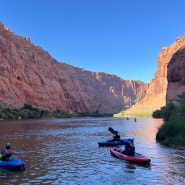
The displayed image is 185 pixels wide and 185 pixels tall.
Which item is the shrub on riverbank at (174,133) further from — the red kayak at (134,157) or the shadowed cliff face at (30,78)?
the shadowed cliff face at (30,78)

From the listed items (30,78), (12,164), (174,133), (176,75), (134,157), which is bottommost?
(12,164)

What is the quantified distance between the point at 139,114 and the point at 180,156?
106453 millimetres

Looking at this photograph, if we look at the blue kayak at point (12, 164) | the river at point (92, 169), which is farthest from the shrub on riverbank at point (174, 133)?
the blue kayak at point (12, 164)

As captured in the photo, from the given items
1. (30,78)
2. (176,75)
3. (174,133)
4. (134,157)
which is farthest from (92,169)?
(30,78)

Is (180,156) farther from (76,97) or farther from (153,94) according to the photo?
(76,97)

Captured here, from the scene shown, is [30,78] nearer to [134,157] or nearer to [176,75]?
[176,75]

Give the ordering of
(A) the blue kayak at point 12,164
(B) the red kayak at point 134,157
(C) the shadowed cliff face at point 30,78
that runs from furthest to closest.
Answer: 1. (C) the shadowed cliff face at point 30,78
2. (B) the red kayak at point 134,157
3. (A) the blue kayak at point 12,164

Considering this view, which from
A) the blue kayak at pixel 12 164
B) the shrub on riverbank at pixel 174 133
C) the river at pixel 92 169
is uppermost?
the shrub on riverbank at pixel 174 133

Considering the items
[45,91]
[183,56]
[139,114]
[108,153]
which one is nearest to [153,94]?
[139,114]

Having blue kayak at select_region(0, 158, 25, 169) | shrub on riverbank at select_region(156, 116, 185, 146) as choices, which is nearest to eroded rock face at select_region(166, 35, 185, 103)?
shrub on riverbank at select_region(156, 116, 185, 146)

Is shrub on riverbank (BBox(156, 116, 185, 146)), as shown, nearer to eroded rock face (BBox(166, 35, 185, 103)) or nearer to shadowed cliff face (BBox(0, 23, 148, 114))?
eroded rock face (BBox(166, 35, 185, 103))

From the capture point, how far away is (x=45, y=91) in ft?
469

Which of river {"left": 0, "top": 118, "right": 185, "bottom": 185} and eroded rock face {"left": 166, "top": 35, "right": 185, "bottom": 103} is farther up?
eroded rock face {"left": 166, "top": 35, "right": 185, "bottom": 103}

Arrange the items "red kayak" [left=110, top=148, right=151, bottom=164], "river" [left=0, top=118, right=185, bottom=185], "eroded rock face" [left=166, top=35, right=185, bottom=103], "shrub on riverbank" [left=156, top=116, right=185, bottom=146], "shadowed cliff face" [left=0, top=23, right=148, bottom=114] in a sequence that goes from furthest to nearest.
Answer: "shadowed cliff face" [left=0, top=23, right=148, bottom=114]
"eroded rock face" [left=166, top=35, right=185, bottom=103]
"shrub on riverbank" [left=156, top=116, right=185, bottom=146]
"red kayak" [left=110, top=148, right=151, bottom=164]
"river" [left=0, top=118, right=185, bottom=185]
